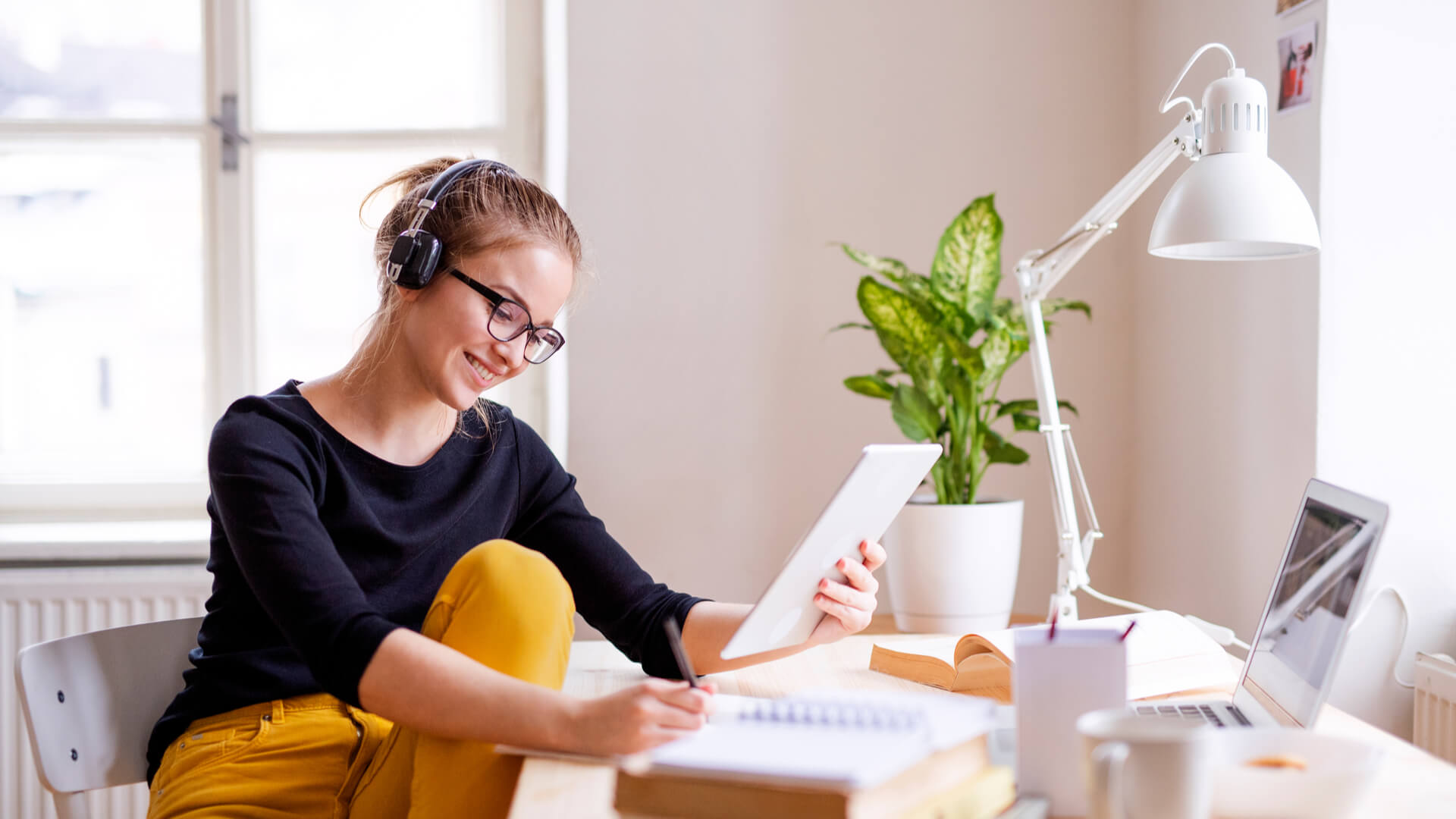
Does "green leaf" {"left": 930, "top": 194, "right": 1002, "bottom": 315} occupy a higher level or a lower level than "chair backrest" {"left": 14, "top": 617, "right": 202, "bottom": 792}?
higher

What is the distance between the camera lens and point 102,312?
6.85 ft

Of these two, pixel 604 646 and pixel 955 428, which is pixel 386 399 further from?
pixel 955 428

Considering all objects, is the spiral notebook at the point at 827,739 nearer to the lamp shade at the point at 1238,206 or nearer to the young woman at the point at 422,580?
the young woman at the point at 422,580

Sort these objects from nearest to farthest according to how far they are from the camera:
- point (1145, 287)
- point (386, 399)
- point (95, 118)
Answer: point (386, 399)
point (1145, 287)
point (95, 118)

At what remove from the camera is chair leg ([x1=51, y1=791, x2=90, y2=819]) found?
1.01 metres

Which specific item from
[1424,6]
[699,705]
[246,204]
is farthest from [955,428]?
[246,204]

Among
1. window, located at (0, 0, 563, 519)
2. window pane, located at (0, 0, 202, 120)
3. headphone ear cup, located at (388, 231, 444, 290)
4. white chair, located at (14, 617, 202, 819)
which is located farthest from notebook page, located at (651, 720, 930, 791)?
window pane, located at (0, 0, 202, 120)

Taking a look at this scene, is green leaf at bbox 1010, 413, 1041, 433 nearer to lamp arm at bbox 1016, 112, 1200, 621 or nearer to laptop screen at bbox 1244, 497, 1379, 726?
lamp arm at bbox 1016, 112, 1200, 621

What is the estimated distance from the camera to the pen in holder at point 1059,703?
61 cm

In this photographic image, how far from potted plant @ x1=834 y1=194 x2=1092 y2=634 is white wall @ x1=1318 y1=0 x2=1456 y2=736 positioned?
372 millimetres

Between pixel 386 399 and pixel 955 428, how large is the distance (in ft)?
2.61

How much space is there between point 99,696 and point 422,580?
0.33 metres

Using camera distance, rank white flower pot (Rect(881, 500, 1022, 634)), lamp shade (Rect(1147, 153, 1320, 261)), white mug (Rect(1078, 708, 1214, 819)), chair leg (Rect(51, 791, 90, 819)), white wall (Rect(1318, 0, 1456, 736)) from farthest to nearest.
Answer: white flower pot (Rect(881, 500, 1022, 634)) → white wall (Rect(1318, 0, 1456, 736)) → chair leg (Rect(51, 791, 90, 819)) → lamp shade (Rect(1147, 153, 1320, 261)) → white mug (Rect(1078, 708, 1214, 819))

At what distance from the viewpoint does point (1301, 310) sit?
1.32m
